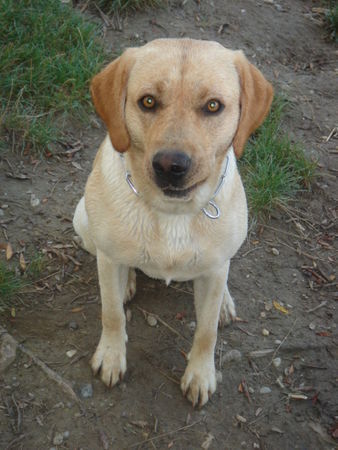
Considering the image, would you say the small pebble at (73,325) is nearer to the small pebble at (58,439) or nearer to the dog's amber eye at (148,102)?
the small pebble at (58,439)

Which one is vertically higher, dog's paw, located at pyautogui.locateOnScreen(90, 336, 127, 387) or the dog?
the dog

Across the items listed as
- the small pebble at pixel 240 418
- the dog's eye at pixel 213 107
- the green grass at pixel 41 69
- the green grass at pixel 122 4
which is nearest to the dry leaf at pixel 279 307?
the small pebble at pixel 240 418

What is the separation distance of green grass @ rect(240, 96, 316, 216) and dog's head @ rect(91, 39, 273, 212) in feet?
4.92

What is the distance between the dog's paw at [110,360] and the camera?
2902mm

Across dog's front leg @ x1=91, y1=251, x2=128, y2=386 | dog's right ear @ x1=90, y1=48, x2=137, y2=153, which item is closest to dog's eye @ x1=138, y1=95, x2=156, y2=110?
dog's right ear @ x1=90, y1=48, x2=137, y2=153

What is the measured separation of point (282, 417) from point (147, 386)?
27.3 inches

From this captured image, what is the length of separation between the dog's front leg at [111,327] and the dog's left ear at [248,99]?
83 cm

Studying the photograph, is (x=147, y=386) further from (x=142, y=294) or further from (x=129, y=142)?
(x=129, y=142)

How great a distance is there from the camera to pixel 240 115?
2.41 meters

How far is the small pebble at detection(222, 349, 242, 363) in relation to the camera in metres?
3.15

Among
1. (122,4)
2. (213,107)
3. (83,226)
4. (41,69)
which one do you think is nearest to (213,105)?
(213,107)

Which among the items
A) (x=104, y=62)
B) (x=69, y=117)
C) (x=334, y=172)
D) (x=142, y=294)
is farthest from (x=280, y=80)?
(x=142, y=294)

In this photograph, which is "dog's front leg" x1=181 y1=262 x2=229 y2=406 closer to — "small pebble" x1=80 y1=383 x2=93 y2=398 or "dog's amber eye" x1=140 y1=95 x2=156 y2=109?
"small pebble" x1=80 y1=383 x2=93 y2=398

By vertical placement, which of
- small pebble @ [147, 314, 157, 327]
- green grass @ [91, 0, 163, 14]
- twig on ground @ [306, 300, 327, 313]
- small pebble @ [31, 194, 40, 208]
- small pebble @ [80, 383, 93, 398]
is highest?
green grass @ [91, 0, 163, 14]
